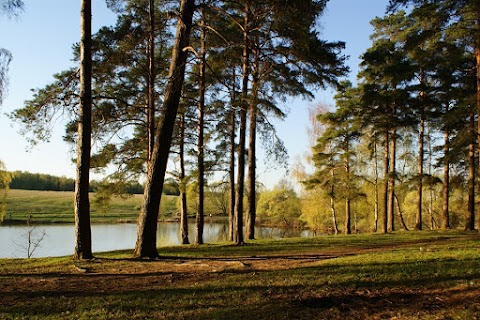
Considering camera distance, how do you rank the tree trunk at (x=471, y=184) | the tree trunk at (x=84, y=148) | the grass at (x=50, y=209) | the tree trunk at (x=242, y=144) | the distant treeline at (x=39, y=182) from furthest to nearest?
→ the distant treeline at (x=39, y=182), the grass at (x=50, y=209), the tree trunk at (x=471, y=184), the tree trunk at (x=242, y=144), the tree trunk at (x=84, y=148)

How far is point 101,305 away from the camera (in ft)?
16.1

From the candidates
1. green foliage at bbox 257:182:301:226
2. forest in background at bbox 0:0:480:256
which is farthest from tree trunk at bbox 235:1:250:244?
green foliage at bbox 257:182:301:226

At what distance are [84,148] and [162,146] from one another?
74.0 inches

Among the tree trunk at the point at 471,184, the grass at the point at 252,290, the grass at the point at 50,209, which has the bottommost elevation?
the grass at the point at 50,209

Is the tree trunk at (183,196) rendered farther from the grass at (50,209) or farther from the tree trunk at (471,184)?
the grass at (50,209)

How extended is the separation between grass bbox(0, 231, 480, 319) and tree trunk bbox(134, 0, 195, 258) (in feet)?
2.97

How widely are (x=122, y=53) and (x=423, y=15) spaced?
31.5 ft

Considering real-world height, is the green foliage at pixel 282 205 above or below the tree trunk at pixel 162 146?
below

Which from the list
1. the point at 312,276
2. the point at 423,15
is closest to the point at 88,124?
the point at 312,276

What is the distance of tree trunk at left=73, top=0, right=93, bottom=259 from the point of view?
330 inches

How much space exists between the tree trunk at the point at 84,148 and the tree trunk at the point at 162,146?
126 centimetres

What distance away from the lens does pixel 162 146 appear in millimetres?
8414

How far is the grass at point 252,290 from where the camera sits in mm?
4414

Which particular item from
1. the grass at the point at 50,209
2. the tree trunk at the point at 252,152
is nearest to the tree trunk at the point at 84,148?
the tree trunk at the point at 252,152
